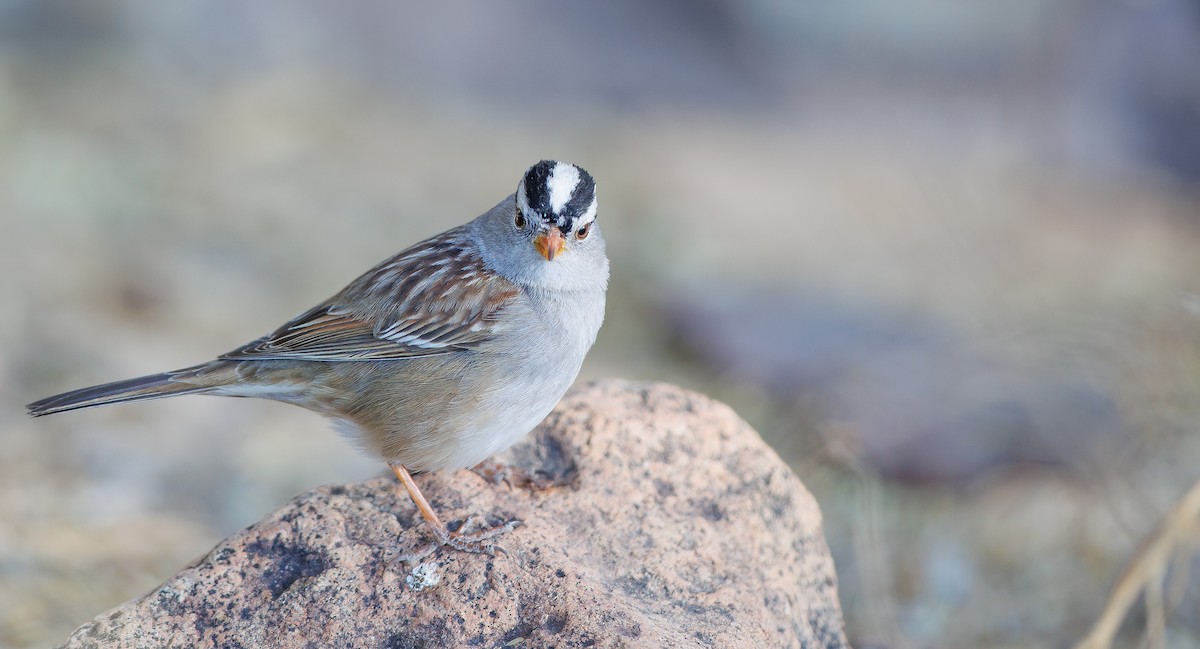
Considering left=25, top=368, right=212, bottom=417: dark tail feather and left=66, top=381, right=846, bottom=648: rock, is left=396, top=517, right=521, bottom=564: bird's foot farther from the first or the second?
left=25, top=368, right=212, bottom=417: dark tail feather

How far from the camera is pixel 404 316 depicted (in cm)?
454

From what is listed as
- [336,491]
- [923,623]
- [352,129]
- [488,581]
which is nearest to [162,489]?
[336,491]

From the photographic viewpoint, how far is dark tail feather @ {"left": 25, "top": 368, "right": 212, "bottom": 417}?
418 cm

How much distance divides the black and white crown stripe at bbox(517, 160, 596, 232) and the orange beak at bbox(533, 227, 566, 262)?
0.13 feet

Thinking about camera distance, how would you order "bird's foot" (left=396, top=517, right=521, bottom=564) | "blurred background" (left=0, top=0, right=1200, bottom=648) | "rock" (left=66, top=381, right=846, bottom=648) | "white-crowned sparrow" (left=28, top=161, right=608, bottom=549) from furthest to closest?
"blurred background" (left=0, top=0, right=1200, bottom=648) → "white-crowned sparrow" (left=28, top=161, right=608, bottom=549) → "bird's foot" (left=396, top=517, right=521, bottom=564) → "rock" (left=66, top=381, right=846, bottom=648)

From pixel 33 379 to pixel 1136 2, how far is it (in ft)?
33.5

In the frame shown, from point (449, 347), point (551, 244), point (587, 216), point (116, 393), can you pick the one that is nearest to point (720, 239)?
point (587, 216)

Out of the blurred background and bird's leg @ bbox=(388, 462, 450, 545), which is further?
the blurred background

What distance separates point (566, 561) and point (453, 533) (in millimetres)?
406

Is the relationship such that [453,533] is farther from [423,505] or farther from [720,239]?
[720,239]

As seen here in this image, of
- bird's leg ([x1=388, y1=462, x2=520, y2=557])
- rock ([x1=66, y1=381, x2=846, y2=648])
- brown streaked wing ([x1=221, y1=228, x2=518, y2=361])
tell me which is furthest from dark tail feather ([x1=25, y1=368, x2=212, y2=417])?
bird's leg ([x1=388, y1=462, x2=520, y2=557])

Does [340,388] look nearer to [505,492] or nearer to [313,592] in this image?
[505,492]

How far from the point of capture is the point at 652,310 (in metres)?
8.66

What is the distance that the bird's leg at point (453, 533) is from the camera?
3.64m
